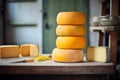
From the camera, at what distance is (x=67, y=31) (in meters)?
1.57

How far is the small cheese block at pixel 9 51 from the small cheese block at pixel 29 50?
8 cm

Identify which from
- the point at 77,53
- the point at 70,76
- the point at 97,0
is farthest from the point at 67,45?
the point at 97,0

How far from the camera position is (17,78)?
5.02 feet

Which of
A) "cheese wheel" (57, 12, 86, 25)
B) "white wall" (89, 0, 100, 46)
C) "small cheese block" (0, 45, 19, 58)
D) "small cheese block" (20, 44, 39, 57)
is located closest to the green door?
"white wall" (89, 0, 100, 46)

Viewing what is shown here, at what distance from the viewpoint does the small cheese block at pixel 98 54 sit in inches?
→ 61.2

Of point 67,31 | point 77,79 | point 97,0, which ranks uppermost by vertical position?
point 97,0

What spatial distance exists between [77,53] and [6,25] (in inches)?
98.1

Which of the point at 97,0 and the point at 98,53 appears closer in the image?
the point at 98,53

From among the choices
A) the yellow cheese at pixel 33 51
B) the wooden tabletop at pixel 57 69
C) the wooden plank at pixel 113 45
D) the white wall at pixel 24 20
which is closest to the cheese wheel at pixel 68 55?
the wooden tabletop at pixel 57 69

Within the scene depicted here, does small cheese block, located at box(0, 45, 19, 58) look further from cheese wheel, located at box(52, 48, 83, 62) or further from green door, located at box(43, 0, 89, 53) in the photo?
green door, located at box(43, 0, 89, 53)

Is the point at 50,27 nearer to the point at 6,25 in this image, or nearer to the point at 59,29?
the point at 6,25

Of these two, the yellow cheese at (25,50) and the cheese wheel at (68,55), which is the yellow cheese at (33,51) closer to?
the yellow cheese at (25,50)

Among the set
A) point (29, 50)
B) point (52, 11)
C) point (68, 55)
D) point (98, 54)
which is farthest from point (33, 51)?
point (52, 11)

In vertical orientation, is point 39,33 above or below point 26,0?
below
